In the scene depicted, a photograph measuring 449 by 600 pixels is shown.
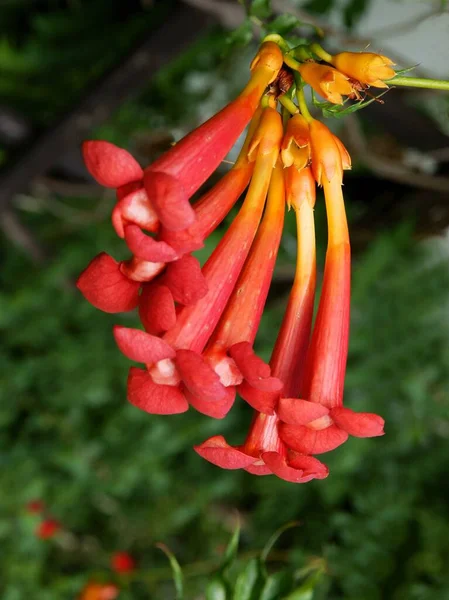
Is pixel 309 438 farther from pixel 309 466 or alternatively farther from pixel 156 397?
pixel 156 397

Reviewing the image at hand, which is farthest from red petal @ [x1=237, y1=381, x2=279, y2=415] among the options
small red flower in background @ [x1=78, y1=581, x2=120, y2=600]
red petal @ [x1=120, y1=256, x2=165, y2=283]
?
small red flower in background @ [x1=78, y1=581, x2=120, y2=600]

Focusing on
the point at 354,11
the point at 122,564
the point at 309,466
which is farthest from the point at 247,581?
the point at 122,564

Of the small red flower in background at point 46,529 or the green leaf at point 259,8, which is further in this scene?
the small red flower in background at point 46,529

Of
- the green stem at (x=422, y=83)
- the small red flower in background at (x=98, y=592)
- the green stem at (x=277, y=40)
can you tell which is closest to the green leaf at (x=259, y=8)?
the green stem at (x=277, y=40)

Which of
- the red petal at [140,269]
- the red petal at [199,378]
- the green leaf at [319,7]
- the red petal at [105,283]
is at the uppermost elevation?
the green leaf at [319,7]

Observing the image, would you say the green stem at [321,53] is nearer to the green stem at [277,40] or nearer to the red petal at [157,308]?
the green stem at [277,40]

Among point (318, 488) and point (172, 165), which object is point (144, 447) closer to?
point (318, 488)

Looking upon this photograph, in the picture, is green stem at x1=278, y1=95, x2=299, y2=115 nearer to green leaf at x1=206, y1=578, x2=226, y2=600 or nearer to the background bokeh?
green leaf at x1=206, y1=578, x2=226, y2=600

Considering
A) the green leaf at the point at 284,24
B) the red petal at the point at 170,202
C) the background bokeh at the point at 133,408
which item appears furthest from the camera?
the background bokeh at the point at 133,408
